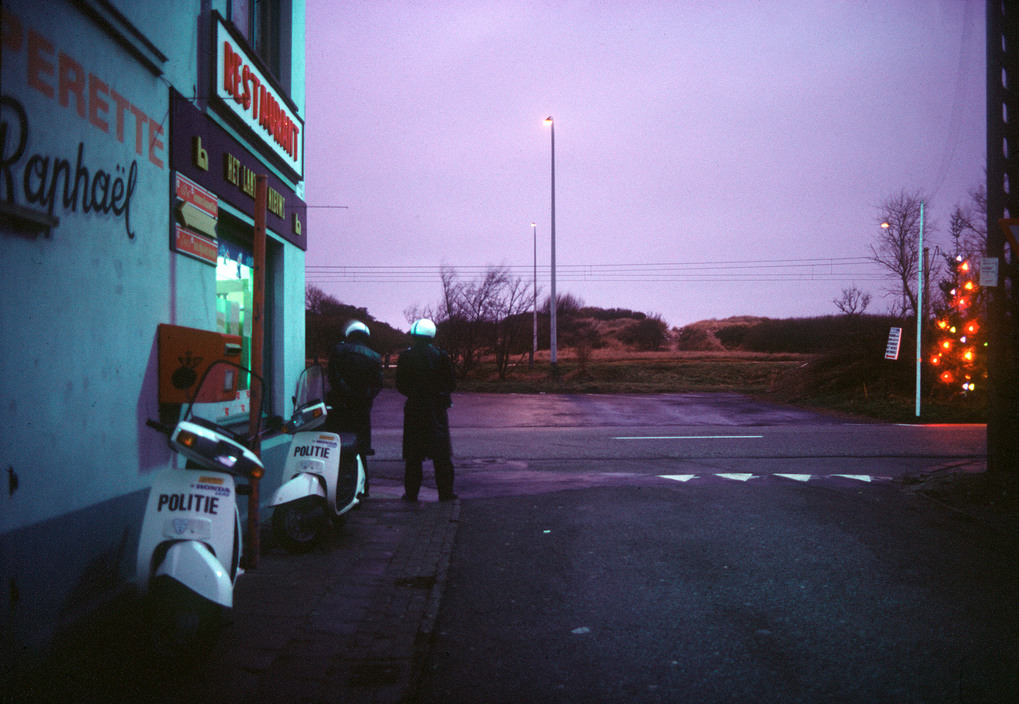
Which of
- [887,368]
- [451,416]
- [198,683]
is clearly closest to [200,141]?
[198,683]

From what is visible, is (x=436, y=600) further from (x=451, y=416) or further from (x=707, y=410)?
(x=707, y=410)

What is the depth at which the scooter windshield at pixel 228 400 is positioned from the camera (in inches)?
155

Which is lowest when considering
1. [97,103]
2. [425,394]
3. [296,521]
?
[296,521]

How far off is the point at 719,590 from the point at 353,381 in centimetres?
361

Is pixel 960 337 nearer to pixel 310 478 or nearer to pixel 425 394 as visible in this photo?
pixel 425 394

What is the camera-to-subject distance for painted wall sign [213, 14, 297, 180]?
19.4 ft

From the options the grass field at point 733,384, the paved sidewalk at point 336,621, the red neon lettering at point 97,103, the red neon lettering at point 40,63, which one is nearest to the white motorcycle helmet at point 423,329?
the paved sidewalk at point 336,621

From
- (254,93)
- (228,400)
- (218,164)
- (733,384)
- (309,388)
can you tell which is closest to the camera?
(309,388)

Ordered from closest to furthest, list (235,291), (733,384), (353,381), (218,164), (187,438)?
(187,438)
(218,164)
(353,381)
(235,291)
(733,384)

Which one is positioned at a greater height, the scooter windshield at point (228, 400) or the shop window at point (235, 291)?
the shop window at point (235, 291)

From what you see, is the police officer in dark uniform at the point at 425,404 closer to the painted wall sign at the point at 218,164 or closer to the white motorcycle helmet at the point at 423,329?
the white motorcycle helmet at the point at 423,329

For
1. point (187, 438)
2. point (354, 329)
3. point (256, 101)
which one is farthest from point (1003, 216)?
point (187, 438)

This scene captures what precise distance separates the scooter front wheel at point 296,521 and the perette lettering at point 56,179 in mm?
2184

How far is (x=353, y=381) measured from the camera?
22.0 ft
